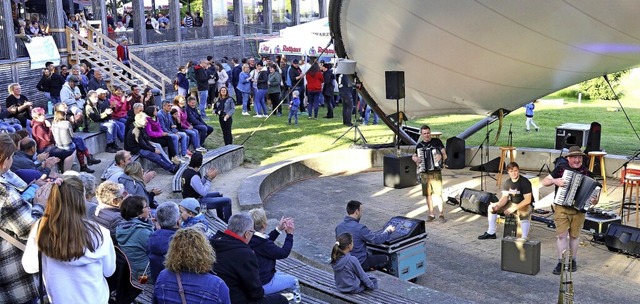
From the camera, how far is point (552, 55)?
42.4 feet

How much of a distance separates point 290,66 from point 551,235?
1346 centimetres

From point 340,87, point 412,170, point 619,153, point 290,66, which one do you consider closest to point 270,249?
point 412,170

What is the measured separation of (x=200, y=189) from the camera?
10.3 metres

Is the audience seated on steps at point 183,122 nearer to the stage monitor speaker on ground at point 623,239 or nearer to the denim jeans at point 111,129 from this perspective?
the denim jeans at point 111,129

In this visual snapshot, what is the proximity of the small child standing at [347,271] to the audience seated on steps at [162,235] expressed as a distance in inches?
68.6

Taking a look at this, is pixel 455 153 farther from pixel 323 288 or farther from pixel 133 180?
pixel 323 288

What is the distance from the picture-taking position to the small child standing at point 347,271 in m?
7.43

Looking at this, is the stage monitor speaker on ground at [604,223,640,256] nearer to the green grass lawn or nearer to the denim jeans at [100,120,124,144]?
the green grass lawn

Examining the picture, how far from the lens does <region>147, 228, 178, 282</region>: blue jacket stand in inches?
248

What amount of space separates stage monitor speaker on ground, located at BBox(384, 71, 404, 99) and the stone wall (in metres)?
10.1

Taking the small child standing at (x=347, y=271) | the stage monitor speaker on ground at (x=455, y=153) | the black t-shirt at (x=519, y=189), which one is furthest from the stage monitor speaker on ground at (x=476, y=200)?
the small child standing at (x=347, y=271)

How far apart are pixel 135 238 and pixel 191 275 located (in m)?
2.00

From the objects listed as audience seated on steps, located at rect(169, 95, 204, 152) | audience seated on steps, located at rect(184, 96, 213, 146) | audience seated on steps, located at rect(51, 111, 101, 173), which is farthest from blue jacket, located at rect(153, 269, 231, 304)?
audience seated on steps, located at rect(184, 96, 213, 146)

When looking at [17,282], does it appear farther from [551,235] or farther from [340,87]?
[340,87]
